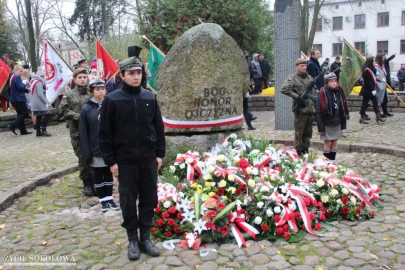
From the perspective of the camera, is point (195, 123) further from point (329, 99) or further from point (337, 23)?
point (337, 23)

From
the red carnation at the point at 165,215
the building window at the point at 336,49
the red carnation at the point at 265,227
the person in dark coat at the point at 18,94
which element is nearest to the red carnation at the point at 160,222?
the red carnation at the point at 165,215

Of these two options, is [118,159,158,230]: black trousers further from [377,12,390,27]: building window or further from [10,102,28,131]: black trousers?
[377,12,390,27]: building window

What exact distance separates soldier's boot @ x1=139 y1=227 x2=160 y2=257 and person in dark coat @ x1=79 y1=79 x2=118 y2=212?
1468mm

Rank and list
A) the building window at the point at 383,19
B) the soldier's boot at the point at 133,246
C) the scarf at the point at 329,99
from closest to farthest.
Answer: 1. the soldier's boot at the point at 133,246
2. the scarf at the point at 329,99
3. the building window at the point at 383,19

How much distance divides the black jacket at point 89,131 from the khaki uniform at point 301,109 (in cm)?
313

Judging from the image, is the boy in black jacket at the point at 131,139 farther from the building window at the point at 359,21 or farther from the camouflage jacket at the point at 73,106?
the building window at the point at 359,21

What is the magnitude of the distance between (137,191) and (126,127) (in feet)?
2.04

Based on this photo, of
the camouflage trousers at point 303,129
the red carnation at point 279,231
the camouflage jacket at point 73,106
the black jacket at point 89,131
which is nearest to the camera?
the red carnation at point 279,231

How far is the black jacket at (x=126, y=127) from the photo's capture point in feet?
13.1

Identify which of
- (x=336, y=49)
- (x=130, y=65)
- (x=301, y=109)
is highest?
(x=336, y=49)

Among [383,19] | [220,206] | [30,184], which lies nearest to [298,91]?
[220,206]

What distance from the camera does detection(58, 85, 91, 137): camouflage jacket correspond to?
6305 mm

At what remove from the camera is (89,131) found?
572 centimetres

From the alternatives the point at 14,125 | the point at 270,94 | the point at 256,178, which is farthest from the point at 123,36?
the point at 256,178
